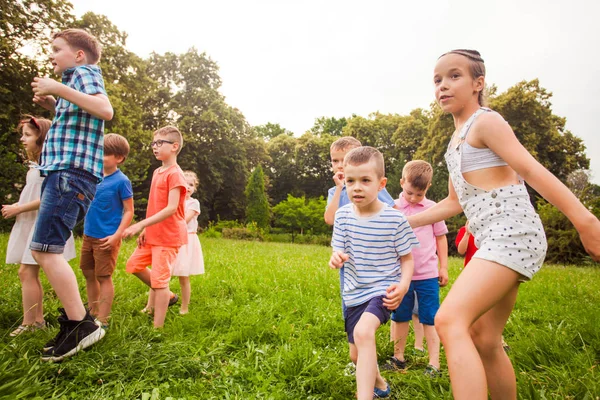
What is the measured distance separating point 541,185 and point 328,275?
602cm

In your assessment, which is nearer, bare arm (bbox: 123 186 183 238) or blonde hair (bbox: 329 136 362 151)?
blonde hair (bbox: 329 136 362 151)

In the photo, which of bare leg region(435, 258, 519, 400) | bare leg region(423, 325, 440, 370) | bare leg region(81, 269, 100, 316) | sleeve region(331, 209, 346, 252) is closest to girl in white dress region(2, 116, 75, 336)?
bare leg region(81, 269, 100, 316)

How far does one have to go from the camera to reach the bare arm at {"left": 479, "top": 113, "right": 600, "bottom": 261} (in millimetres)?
1751

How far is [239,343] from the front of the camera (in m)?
3.83

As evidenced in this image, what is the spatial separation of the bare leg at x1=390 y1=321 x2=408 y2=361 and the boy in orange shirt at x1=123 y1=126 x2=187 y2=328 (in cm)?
222

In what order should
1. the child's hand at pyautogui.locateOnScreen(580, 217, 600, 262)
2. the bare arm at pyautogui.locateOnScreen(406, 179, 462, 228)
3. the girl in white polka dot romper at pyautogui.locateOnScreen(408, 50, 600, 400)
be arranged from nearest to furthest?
the child's hand at pyautogui.locateOnScreen(580, 217, 600, 262) → the girl in white polka dot romper at pyautogui.locateOnScreen(408, 50, 600, 400) → the bare arm at pyautogui.locateOnScreen(406, 179, 462, 228)

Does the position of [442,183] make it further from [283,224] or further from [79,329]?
[79,329]

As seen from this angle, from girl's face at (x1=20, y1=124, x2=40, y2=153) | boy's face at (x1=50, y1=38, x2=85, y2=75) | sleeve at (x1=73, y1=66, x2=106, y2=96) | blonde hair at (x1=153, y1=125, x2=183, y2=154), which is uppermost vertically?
boy's face at (x1=50, y1=38, x2=85, y2=75)

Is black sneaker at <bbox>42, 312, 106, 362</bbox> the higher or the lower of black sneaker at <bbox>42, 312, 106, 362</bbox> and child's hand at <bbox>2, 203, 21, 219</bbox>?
the lower

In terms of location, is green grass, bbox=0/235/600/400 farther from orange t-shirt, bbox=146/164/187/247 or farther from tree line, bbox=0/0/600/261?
tree line, bbox=0/0/600/261

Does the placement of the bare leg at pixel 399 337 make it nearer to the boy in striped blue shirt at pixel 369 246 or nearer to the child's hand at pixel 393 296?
the boy in striped blue shirt at pixel 369 246

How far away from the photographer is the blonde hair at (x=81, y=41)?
3143mm

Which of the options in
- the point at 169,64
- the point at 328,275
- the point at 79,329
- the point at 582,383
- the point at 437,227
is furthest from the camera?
the point at 169,64

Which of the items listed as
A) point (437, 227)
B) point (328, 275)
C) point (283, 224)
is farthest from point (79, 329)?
point (283, 224)
